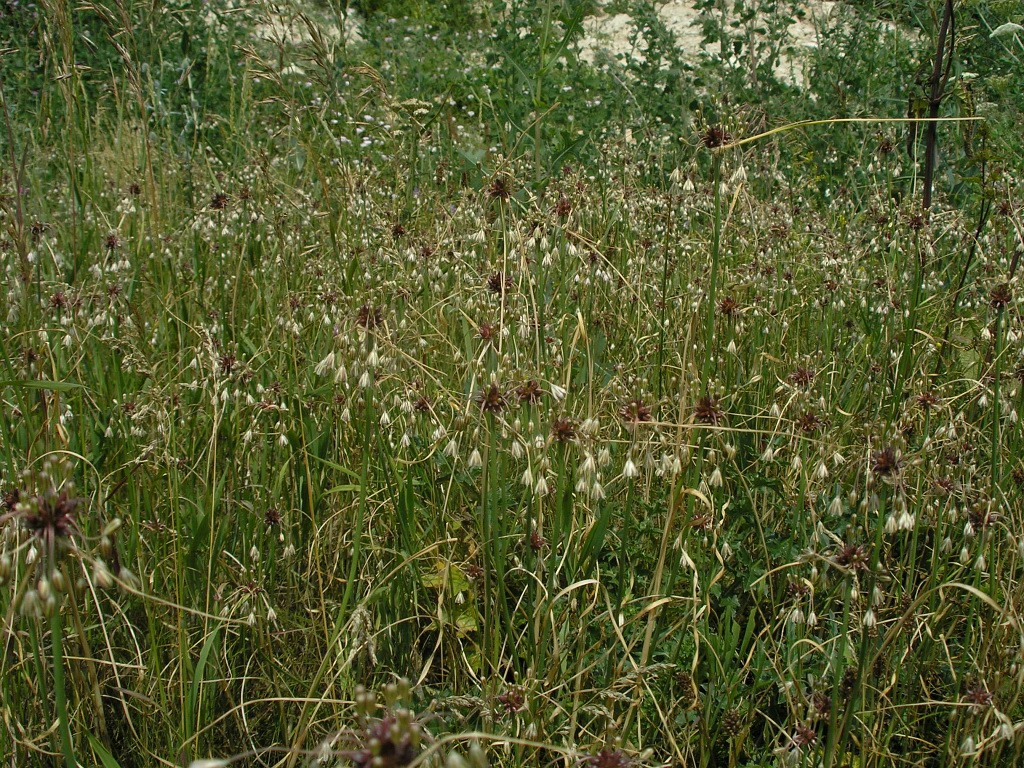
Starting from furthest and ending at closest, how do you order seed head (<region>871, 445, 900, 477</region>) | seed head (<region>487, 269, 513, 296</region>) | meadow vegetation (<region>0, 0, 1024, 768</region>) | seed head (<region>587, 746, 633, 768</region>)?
1. seed head (<region>487, 269, 513, 296</region>)
2. meadow vegetation (<region>0, 0, 1024, 768</region>)
3. seed head (<region>871, 445, 900, 477</region>)
4. seed head (<region>587, 746, 633, 768</region>)

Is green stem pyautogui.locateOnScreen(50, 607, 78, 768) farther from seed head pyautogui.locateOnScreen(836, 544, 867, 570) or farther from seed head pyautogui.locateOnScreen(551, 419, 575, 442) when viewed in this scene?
seed head pyautogui.locateOnScreen(836, 544, 867, 570)

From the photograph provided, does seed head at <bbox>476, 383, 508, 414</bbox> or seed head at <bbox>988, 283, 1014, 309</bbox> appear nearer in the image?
seed head at <bbox>476, 383, 508, 414</bbox>

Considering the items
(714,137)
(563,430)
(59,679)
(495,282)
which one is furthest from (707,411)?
(59,679)

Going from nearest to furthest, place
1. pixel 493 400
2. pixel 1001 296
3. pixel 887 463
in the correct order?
pixel 887 463
pixel 493 400
pixel 1001 296

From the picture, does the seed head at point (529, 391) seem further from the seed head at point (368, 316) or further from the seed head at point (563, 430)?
the seed head at point (368, 316)

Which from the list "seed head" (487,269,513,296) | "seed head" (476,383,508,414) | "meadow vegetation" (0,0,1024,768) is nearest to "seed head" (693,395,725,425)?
"meadow vegetation" (0,0,1024,768)

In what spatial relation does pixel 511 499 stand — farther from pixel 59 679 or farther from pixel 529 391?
pixel 59 679

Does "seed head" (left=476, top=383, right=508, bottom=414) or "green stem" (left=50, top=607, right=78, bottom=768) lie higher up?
"seed head" (left=476, top=383, right=508, bottom=414)

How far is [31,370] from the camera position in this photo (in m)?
2.26

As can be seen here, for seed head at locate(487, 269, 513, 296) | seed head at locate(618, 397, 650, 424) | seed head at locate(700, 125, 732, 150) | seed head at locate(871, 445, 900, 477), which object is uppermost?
seed head at locate(700, 125, 732, 150)

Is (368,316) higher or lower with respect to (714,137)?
lower

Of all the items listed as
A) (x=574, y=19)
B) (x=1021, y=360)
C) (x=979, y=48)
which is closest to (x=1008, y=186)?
(x=1021, y=360)

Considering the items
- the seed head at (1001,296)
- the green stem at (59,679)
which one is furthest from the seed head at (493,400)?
the seed head at (1001,296)

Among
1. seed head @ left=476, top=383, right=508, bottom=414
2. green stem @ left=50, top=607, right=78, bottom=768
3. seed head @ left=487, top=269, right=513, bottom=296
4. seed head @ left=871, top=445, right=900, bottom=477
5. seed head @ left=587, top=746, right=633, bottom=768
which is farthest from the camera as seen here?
seed head @ left=487, top=269, right=513, bottom=296
